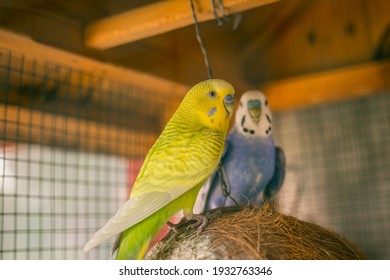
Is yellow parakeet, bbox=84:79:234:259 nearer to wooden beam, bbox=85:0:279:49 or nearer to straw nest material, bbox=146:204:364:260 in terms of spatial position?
straw nest material, bbox=146:204:364:260

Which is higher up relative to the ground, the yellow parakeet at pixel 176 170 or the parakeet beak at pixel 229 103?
the parakeet beak at pixel 229 103

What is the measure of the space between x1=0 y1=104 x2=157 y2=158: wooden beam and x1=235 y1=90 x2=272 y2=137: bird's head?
0.16 m

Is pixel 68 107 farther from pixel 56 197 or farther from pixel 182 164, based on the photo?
pixel 182 164

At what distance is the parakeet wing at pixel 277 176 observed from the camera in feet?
2.17

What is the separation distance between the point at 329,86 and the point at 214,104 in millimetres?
226

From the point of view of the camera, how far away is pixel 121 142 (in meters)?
0.71

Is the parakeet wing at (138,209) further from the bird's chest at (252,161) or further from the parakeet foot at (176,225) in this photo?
the bird's chest at (252,161)

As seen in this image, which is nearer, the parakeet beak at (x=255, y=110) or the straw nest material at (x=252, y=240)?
the straw nest material at (x=252, y=240)

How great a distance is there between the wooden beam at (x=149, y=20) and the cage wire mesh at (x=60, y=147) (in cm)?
7

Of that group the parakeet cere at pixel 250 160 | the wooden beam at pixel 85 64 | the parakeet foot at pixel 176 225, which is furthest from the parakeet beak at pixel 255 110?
the parakeet foot at pixel 176 225

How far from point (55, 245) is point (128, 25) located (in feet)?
1.26

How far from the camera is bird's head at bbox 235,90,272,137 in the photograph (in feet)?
2.17

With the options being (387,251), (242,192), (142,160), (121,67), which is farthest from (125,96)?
(387,251)

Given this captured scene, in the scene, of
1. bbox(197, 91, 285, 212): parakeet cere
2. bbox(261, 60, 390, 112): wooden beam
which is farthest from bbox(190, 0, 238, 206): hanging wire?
bbox(261, 60, 390, 112): wooden beam
